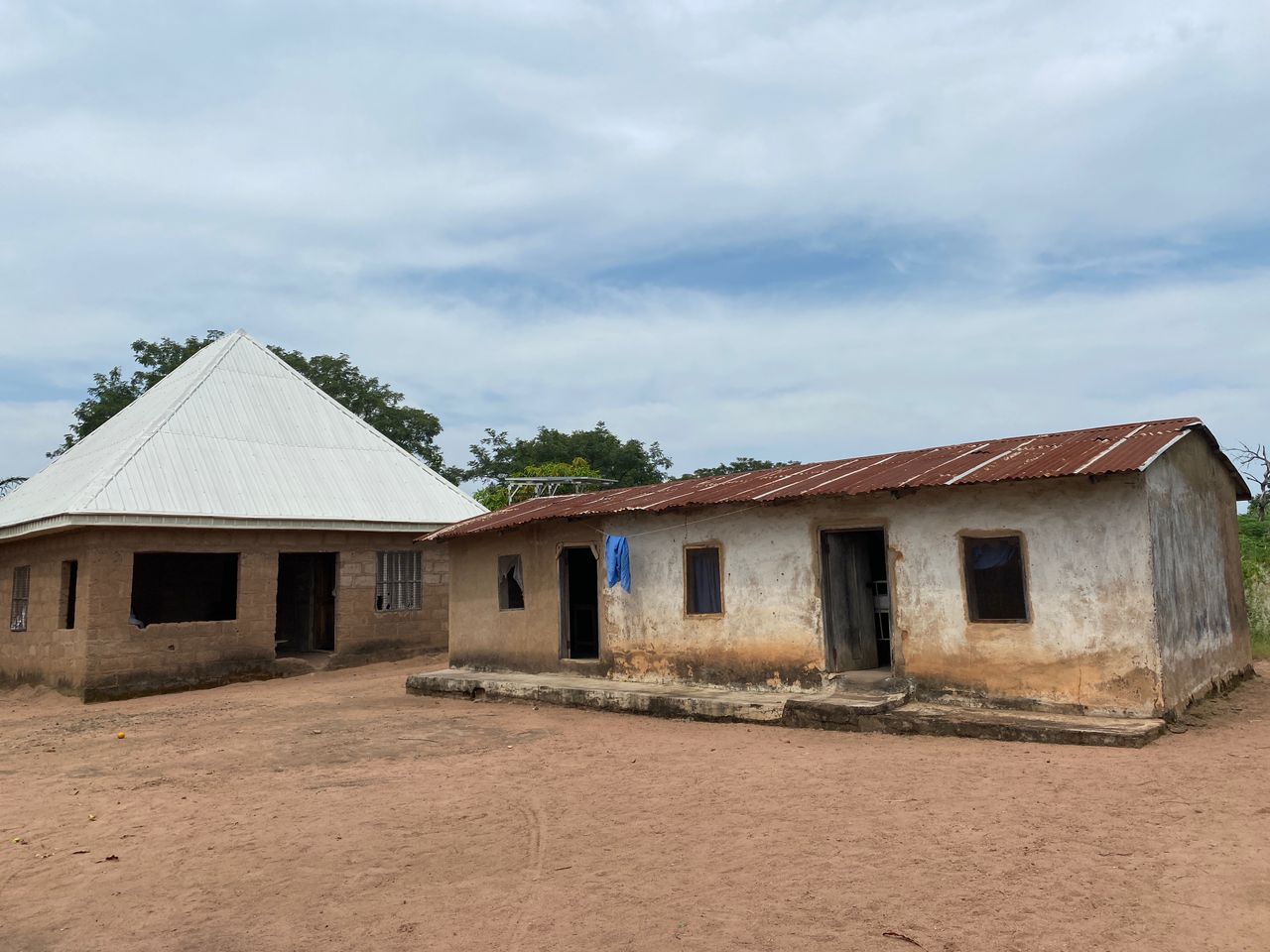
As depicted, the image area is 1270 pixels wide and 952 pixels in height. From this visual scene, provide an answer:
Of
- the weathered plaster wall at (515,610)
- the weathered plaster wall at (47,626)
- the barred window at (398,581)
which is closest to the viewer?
the weathered plaster wall at (515,610)

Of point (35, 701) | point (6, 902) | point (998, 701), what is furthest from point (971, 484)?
point (35, 701)

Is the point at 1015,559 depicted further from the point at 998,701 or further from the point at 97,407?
the point at 97,407

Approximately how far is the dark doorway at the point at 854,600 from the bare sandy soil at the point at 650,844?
1677 mm

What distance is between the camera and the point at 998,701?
357 inches

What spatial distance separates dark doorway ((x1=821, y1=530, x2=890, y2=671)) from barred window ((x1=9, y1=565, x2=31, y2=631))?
1431cm

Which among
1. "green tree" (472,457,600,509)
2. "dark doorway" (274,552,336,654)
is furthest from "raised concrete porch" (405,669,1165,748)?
"green tree" (472,457,600,509)

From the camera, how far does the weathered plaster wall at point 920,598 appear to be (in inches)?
336

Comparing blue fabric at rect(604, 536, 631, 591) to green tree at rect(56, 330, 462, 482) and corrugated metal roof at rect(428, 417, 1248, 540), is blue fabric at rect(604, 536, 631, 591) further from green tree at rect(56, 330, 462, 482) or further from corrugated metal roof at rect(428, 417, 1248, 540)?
green tree at rect(56, 330, 462, 482)

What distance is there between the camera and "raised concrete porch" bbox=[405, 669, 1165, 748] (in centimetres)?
808

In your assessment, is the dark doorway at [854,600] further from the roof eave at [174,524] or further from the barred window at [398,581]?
the barred window at [398,581]

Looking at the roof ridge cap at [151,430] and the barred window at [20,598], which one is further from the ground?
the roof ridge cap at [151,430]

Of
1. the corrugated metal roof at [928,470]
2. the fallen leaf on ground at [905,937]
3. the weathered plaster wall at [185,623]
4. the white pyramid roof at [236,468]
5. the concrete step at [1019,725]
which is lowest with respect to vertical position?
the fallen leaf on ground at [905,937]

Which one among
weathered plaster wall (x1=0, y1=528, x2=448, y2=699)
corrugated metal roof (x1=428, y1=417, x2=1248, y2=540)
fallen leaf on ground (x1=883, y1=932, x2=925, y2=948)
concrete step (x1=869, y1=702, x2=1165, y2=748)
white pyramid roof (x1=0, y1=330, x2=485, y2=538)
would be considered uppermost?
white pyramid roof (x1=0, y1=330, x2=485, y2=538)

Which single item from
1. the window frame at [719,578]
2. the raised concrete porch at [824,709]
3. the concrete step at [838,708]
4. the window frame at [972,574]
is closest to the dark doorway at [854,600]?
the raised concrete porch at [824,709]
